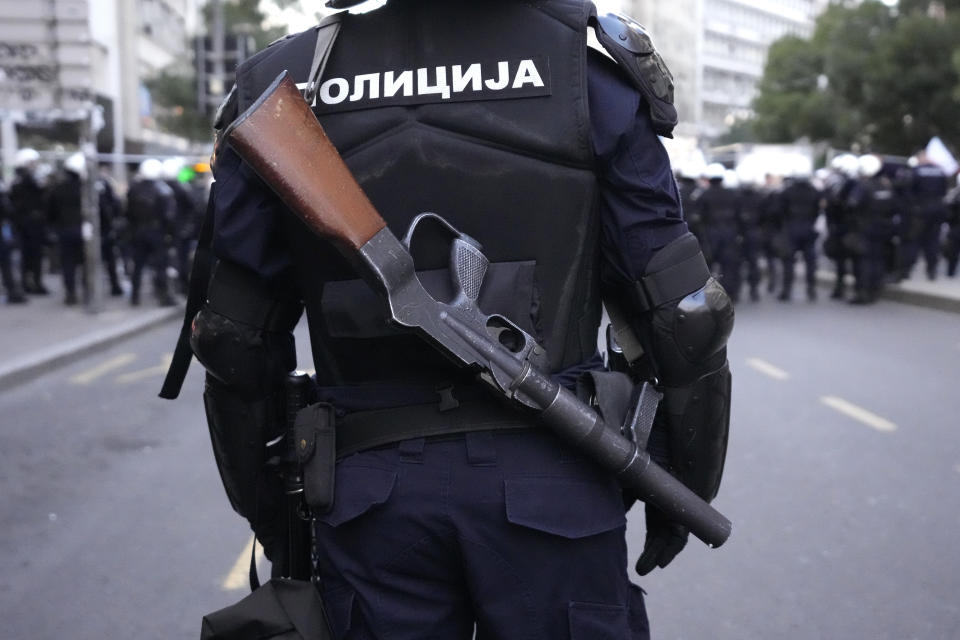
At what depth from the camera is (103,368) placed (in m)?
9.95

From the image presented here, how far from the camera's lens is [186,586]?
427cm

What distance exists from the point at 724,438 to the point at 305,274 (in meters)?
0.85

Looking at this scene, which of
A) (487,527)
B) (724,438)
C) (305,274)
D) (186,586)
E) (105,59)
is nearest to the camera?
(487,527)

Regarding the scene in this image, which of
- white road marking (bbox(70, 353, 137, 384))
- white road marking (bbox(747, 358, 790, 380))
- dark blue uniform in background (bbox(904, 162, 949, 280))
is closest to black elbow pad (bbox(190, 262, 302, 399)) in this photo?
white road marking (bbox(747, 358, 790, 380))

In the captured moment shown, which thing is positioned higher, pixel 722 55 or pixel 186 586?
pixel 722 55

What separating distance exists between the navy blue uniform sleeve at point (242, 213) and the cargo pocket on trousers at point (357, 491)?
15.7 inches

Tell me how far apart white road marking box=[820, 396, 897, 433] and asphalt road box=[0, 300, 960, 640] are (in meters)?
0.02

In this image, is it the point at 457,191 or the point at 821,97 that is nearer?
the point at 457,191

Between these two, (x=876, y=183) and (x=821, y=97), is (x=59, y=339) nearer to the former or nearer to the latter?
(x=876, y=183)

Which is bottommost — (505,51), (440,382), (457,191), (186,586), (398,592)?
(186,586)

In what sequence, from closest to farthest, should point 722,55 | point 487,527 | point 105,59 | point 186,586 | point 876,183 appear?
point 487,527, point 186,586, point 876,183, point 105,59, point 722,55

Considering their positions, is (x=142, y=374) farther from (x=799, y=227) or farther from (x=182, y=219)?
(x=799, y=227)

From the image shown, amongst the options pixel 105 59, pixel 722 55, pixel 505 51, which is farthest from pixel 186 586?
pixel 722 55

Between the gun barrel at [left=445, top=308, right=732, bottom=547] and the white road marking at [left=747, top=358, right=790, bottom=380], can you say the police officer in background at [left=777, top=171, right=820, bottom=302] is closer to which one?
the white road marking at [left=747, top=358, right=790, bottom=380]
